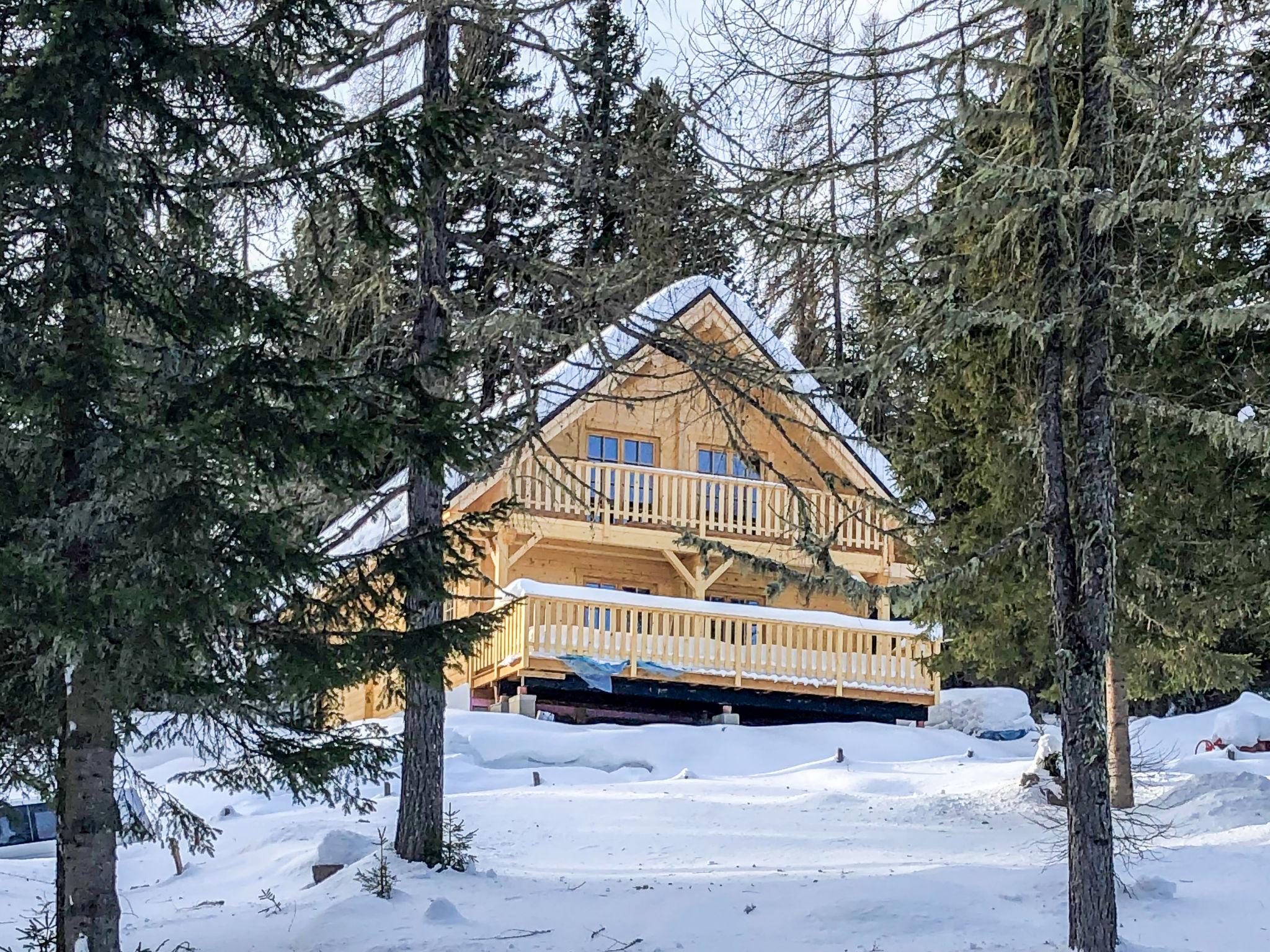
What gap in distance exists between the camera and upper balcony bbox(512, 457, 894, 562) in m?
21.5

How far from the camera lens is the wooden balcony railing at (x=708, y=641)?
64.7ft

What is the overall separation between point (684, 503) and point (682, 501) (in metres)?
0.28

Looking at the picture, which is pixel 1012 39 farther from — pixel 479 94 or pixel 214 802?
pixel 214 802

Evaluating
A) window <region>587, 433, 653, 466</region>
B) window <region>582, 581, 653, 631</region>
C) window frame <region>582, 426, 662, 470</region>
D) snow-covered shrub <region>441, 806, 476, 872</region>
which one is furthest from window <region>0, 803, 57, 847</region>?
window <region>587, 433, 653, 466</region>

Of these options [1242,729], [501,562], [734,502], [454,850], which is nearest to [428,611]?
[454,850]

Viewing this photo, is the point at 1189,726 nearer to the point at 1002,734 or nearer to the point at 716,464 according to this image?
the point at 1002,734

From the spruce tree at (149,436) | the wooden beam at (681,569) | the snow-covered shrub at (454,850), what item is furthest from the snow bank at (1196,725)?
the spruce tree at (149,436)

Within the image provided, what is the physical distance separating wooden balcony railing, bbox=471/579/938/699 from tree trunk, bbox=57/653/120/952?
1267 cm

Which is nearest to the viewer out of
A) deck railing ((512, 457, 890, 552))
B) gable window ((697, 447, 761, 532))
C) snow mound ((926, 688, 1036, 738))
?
deck railing ((512, 457, 890, 552))

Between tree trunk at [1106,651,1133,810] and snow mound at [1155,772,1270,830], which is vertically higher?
tree trunk at [1106,651,1133,810]

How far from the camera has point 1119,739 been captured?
11805mm

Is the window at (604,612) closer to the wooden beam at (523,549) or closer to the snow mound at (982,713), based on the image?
the wooden beam at (523,549)

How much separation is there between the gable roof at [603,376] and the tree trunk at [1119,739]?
2.64 m

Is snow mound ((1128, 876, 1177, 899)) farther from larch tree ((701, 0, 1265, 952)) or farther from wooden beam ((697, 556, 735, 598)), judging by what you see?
wooden beam ((697, 556, 735, 598))
